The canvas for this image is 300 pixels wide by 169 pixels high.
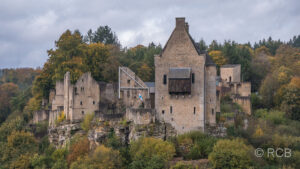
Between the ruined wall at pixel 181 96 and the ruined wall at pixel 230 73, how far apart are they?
2082 centimetres

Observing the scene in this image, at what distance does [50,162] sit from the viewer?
43.3 metres

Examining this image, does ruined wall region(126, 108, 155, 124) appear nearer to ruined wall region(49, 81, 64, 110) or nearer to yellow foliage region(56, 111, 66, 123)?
yellow foliage region(56, 111, 66, 123)

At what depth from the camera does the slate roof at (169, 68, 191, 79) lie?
38.8m

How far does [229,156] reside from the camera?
3388cm

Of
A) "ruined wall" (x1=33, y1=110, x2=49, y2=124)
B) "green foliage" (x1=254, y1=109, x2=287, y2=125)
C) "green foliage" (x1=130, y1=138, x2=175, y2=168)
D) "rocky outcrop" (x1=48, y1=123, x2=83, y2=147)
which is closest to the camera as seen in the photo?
"green foliage" (x1=130, y1=138, x2=175, y2=168)

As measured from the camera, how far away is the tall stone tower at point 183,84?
3909 centimetres

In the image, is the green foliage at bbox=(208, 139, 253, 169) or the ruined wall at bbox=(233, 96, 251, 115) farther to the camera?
the ruined wall at bbox=(233, 96, 251, 115)

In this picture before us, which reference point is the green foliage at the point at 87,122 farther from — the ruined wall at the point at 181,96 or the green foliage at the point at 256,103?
the green foliage at the point at 256,103

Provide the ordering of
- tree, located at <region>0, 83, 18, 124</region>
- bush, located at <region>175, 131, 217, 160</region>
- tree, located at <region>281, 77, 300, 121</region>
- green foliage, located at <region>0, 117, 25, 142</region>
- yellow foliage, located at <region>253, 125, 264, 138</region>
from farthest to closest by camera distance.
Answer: tree, located at <region>0, 83, 18, 124</region>
green foliage, located at <region>0, 117, 25, 142</region>
tree, located at <region>281, 77, 300, 121</region>
yellow foliage, located at <region>253, 125, 264, 138</region>
bush, located at <region>175, 131, 217, 160</region>

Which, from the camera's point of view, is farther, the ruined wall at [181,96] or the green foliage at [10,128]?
the green foliage at [10,128]

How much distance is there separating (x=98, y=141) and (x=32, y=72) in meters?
84.0

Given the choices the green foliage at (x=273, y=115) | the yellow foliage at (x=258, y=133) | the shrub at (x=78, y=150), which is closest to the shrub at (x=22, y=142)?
the shrub at (x=78, y=150)

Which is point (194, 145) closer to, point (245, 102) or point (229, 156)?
point (229, 156)

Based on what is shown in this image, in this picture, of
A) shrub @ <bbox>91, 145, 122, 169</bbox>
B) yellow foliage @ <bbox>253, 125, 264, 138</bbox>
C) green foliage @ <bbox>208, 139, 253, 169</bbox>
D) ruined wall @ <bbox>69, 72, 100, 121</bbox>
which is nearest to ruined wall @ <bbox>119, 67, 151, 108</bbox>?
ruined wall @ <bbox>69, 72, 100, 121</bbox>
